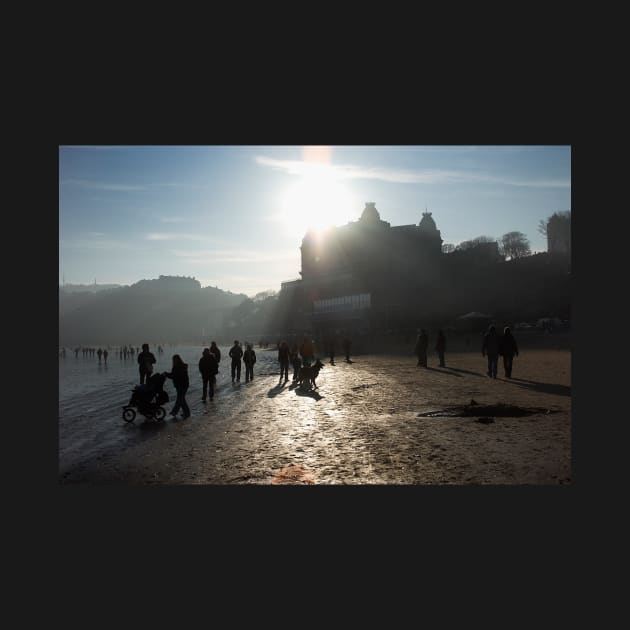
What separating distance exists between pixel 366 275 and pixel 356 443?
50.7 meters

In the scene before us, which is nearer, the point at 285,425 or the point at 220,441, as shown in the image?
the point at 220,441

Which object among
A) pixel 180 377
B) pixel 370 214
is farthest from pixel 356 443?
pixel 370 214

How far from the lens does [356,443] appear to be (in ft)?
A: 33.0

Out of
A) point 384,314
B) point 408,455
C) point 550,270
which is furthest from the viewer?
point 550,270

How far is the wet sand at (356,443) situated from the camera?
8211 mm

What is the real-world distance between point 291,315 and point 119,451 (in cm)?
7054

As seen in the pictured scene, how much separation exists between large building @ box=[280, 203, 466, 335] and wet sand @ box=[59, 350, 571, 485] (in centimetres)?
4124

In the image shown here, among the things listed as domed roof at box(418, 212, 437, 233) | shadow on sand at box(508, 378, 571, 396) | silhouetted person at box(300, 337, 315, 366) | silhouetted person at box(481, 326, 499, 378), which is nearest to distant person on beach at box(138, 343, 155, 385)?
silhouetted person at box(300, 337, 315, 366)

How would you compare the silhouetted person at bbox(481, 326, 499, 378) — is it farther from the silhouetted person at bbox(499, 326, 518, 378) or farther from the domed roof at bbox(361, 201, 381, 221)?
the domed roof at bbox(361, 201, 381, 221)

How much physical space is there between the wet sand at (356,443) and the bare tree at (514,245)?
3506 inches

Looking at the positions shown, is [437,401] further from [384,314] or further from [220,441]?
[384,314]

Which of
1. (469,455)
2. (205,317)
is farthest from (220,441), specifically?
(205,317)

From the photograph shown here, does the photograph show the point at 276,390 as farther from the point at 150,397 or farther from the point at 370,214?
the point at 370,214

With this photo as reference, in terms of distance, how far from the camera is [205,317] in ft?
638
